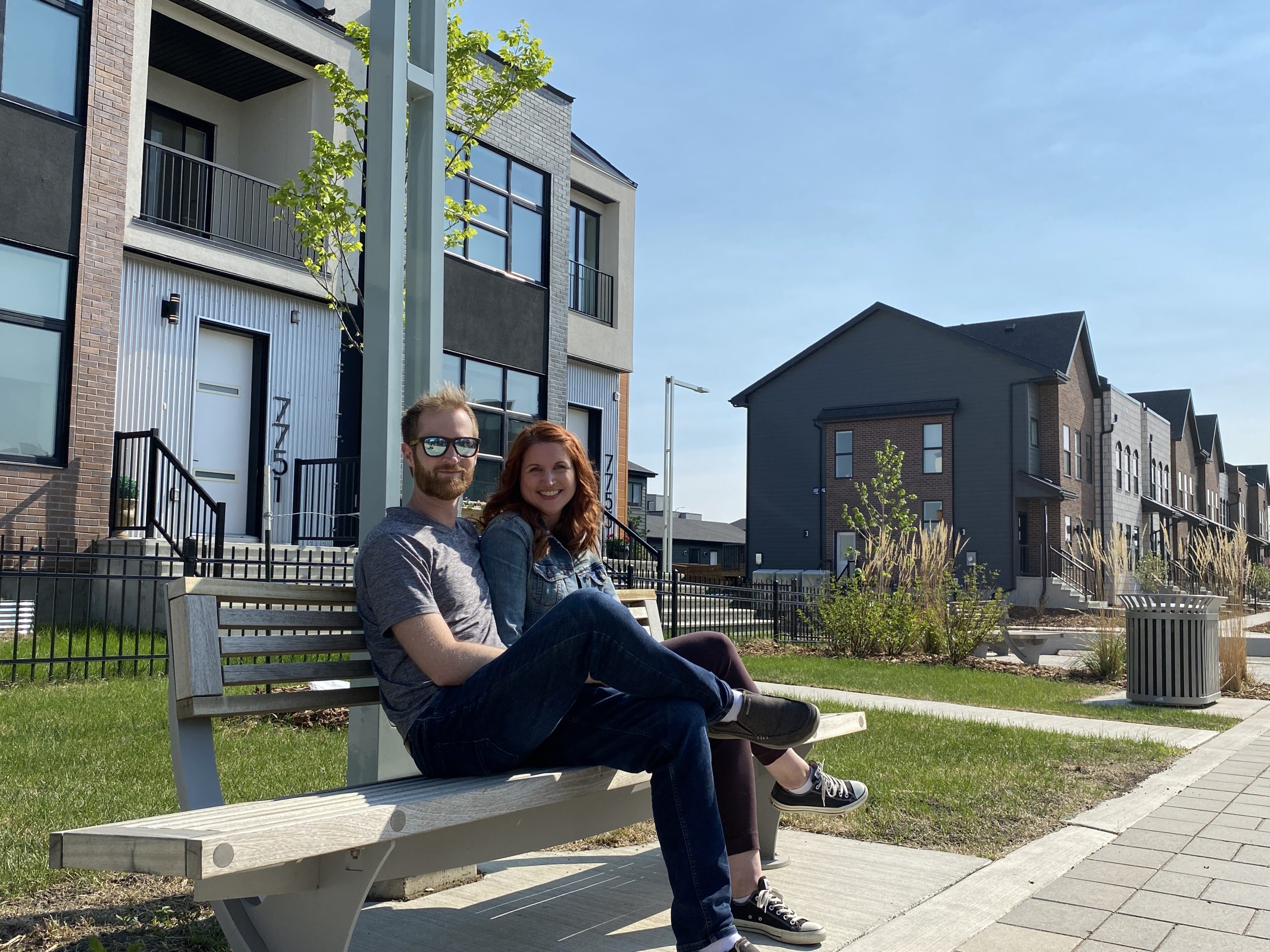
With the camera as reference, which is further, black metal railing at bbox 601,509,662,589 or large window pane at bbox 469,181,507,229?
large window pane at bbox 469,181,507,229

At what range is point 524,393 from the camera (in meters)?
18.7

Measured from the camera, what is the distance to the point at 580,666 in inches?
118

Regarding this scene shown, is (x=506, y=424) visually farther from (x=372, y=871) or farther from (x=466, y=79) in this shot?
(x=372, y=871)

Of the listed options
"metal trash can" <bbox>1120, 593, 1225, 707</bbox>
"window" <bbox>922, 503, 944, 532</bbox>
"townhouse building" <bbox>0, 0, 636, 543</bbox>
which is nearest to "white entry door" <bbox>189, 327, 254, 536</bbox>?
"townhouse building" <bbox>0, 0, 636, 543</bbox>

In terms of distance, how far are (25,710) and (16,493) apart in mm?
5577

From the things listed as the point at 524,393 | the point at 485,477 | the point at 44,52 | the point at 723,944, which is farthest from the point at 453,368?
the point at 723,944

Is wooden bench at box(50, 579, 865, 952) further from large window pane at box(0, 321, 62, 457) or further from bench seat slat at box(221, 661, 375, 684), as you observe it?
large window pane at box(0, 321, 62, 457)

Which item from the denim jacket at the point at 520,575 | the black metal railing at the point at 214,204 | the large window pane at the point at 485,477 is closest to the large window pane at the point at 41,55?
the black metal railing at the point at 214,204

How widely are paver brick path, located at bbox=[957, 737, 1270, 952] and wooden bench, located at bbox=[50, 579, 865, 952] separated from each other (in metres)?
1.31

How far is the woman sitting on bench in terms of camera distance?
10.9 ft

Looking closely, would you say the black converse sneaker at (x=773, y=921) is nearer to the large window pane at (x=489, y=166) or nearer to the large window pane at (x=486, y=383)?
the large window pane at (x=486, y=383)

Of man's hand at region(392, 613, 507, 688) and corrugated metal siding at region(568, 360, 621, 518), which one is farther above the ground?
corrugated metal siding at region(568, 360, 621, 518)

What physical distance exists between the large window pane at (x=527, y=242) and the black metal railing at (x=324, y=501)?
17.0 ft

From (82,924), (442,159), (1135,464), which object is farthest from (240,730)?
(1135,464)
